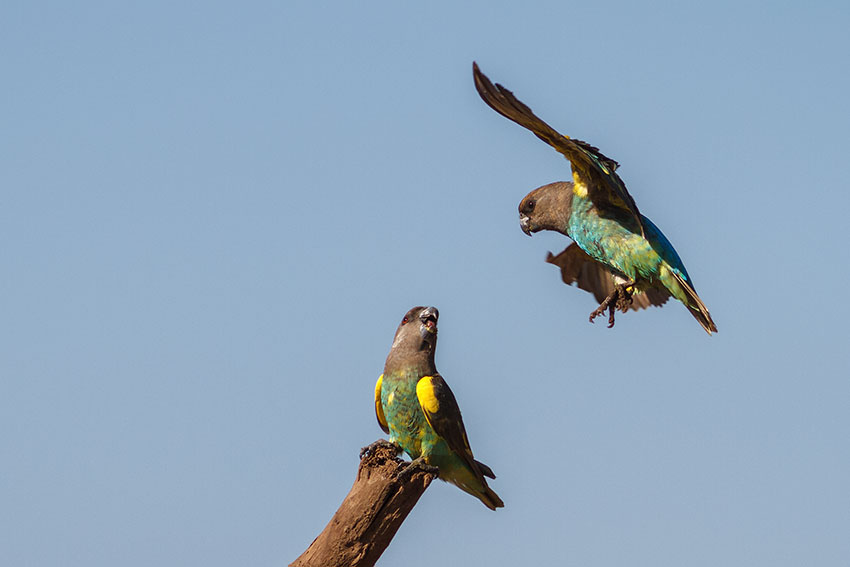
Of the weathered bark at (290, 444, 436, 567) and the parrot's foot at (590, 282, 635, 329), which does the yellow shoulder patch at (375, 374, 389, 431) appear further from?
the parrot's foot at (590, 282, 635, 329)

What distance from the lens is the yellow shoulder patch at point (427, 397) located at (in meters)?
8.98

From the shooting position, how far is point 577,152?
11031 millimetres

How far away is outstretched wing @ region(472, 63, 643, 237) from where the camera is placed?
988cm

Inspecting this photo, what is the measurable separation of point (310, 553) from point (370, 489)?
66 centimetres

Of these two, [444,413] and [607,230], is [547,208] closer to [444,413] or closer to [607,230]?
[607,230]

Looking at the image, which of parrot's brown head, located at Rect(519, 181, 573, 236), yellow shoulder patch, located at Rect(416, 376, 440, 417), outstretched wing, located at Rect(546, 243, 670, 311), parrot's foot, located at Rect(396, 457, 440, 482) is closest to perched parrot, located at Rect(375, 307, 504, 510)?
yellow shoulder patch, located at Rect(416, 376, 440, 417)

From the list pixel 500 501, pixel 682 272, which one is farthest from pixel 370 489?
pixel 682 272

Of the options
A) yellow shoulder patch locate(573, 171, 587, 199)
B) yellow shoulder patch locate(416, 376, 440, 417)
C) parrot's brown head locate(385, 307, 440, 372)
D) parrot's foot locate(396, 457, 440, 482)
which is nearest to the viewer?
parrot's foot locate(396, 457, 440, 482)

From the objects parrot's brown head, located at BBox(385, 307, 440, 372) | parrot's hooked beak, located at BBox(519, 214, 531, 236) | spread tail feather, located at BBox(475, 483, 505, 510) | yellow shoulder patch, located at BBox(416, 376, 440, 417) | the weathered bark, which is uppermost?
parrot's hooked beak, located at BBox(519, 214, 531, 236)

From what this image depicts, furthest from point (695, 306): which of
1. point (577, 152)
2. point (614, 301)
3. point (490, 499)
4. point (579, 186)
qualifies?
point (490, 499)

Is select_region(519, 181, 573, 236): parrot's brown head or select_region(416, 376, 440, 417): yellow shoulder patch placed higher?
select_region(519, 181, 573, 236): parrot's brown head

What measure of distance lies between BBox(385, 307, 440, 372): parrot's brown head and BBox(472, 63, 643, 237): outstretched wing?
2.10m

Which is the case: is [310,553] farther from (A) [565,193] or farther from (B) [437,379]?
(A) [565,193]

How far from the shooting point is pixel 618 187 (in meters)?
10.9
